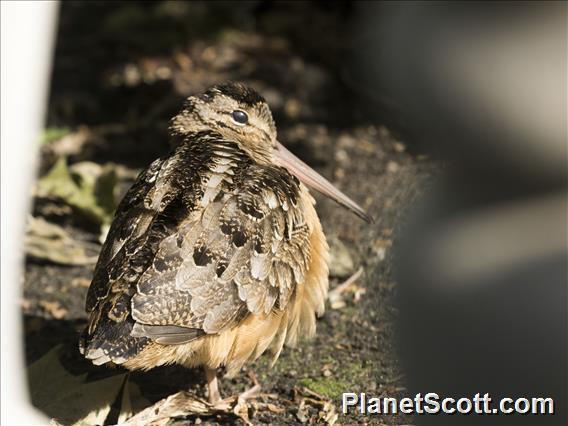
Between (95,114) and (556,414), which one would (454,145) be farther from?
(95,114)

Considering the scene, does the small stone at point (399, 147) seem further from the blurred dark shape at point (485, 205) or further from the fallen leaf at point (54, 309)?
the fallen leaf at point (54, 309)

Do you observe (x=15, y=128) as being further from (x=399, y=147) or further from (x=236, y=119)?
(x=399, y=147)

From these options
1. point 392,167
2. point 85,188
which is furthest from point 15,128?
point 392,167

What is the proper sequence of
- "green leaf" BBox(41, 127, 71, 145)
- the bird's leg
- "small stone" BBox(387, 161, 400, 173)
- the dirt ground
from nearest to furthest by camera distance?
the bird's leg
the dirt ground
"small stone" BBox(387, 161, 400, 173)
"green leaf" BBox(41, 127, 71, 145)

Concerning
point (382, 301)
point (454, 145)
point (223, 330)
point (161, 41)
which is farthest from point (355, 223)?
point (161, 41)

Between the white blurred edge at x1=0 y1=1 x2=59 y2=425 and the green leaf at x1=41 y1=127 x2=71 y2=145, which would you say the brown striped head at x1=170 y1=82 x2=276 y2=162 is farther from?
the green leaf at x1=41 y1=127 x2=71 y2=145

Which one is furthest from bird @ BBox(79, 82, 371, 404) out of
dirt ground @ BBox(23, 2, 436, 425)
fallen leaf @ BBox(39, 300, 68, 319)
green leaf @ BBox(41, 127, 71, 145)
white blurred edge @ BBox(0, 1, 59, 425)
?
green leaf @ BBox(41, 127, 71, 145)

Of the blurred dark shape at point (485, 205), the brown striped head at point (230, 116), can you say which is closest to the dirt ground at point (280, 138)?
the blurred dark shape at point (485, 205)
